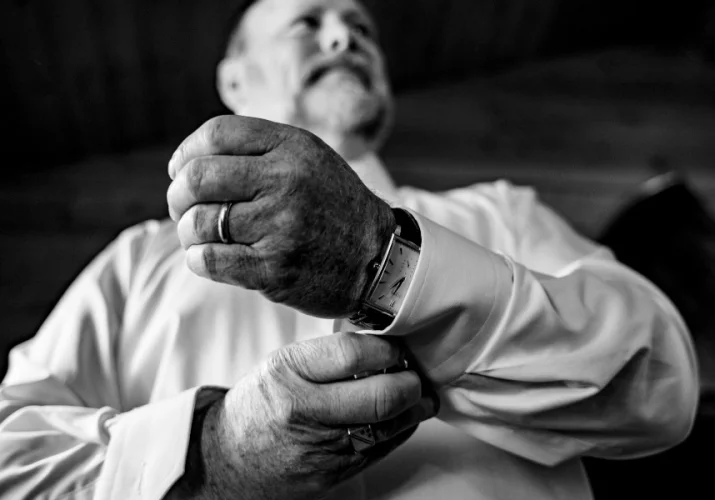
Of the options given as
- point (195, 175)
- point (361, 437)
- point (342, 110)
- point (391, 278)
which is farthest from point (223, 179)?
point (342, 110)

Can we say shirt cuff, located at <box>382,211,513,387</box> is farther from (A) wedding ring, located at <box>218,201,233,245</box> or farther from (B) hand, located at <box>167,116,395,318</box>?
(A) wedding ring, located at <box>218,201,233,245</box>

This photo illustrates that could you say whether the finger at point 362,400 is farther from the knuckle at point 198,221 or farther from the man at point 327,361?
the knuckle at point 198,221

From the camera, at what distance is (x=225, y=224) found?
Answer: 64 cm

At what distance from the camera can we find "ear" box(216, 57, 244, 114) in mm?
1406

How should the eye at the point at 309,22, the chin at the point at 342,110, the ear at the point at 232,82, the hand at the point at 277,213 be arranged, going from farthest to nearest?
the ear at the point at 232,82, the eye at the point at 309,22, the chin at the point at 342,110, the hand at the point at 277,213

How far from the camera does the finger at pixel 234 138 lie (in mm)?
644

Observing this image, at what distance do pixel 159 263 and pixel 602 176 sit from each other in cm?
143

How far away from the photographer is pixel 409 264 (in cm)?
68

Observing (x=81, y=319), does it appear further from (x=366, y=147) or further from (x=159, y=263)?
(x=366, y=147)

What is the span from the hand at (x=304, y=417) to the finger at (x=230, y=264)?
0.35ft

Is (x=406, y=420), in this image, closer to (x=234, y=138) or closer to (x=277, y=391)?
(x=277, y=391)

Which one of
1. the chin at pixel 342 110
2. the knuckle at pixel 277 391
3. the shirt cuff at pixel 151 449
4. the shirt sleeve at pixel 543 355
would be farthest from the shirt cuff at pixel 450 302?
the chin at pixel 342 110

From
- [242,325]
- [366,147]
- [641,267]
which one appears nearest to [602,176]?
[641,267]

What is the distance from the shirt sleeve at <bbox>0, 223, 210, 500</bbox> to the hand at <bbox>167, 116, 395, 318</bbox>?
0.18 m
